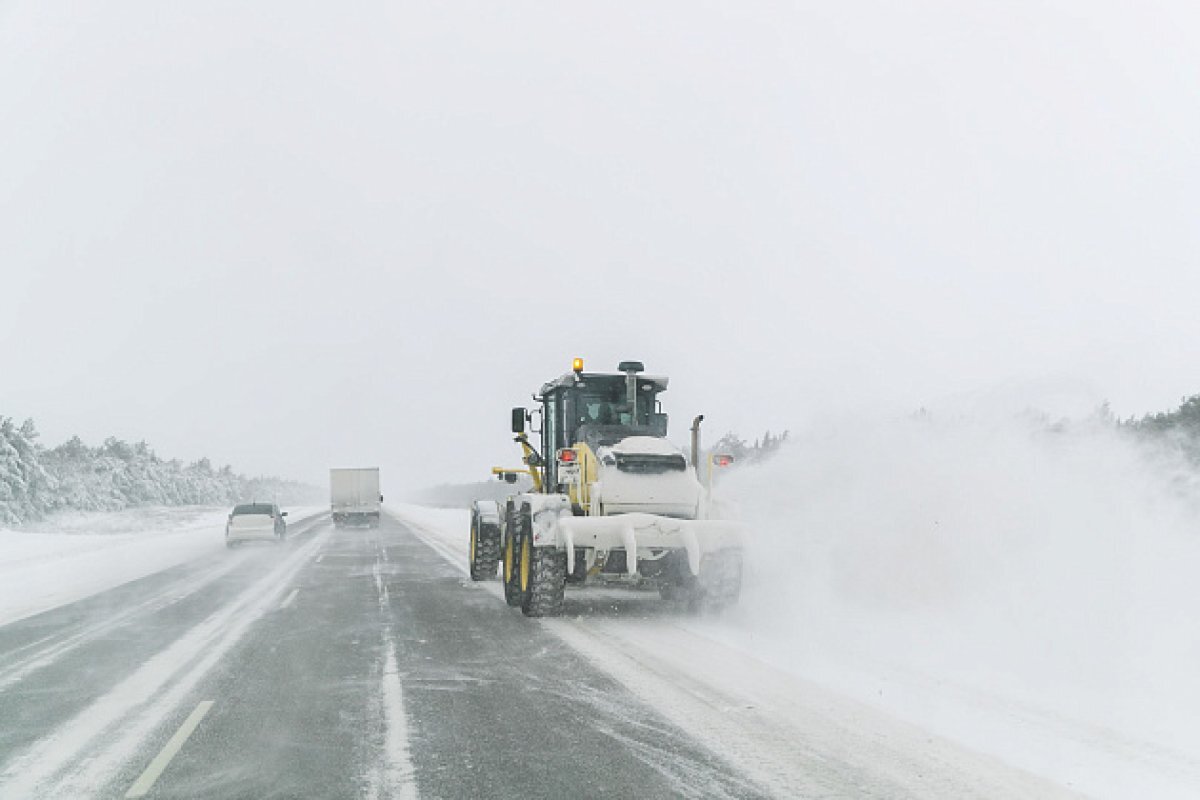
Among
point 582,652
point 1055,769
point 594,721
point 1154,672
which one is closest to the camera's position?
point 1055,769

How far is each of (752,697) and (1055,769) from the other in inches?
92.1

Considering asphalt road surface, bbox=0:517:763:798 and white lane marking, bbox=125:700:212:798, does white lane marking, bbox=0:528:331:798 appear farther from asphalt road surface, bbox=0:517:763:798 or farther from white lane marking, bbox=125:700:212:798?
white lane marking, bbox=125:700:212:798

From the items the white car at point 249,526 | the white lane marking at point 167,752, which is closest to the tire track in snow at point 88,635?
the white lane marking at point 167,752

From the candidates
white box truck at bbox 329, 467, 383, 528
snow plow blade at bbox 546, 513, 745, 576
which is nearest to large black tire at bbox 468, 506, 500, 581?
snow plow blade at bbox 546, 513, 745, 576

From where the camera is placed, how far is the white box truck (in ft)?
154

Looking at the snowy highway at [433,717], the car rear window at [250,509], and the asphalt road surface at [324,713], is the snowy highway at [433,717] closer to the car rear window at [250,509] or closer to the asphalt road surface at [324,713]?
the asphalt road surface at [324,713]

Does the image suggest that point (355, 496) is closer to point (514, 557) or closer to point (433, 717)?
point (514, 557)

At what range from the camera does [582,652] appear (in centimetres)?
930

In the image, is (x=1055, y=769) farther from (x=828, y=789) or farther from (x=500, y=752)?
(x=500, y=752)

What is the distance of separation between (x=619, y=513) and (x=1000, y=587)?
4665 millimetres

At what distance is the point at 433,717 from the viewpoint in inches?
258

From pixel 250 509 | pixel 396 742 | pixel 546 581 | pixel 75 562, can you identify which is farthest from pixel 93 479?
pixel 396 742

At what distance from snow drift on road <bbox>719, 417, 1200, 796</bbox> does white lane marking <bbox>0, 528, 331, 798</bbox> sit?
5.27 meters

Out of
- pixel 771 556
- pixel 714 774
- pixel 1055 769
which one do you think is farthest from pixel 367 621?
pixel 1055 769
